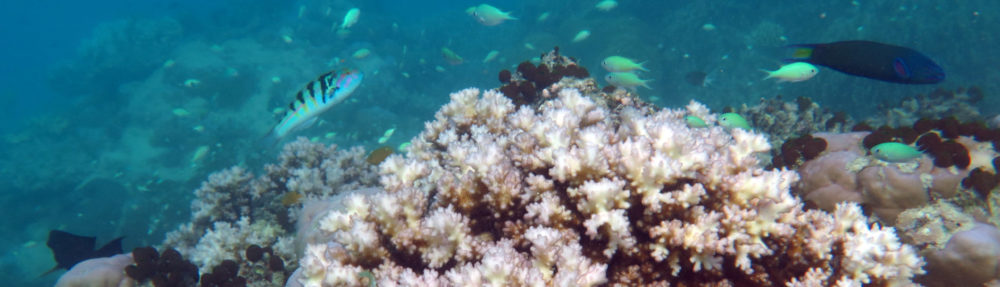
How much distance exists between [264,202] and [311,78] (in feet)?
62.9

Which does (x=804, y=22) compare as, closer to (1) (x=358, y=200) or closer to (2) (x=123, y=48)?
(1) (x=358, y=200)

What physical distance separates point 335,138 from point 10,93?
52730mm

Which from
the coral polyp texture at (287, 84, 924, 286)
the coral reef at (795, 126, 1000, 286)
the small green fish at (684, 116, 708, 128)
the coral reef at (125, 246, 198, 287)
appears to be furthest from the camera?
the coral reef at (125, 246, 198, 287)

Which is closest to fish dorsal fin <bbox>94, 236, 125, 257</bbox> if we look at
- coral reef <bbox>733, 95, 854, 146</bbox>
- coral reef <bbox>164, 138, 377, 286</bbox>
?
coral reef <bbox>164, 138, 377, 286</bbox>

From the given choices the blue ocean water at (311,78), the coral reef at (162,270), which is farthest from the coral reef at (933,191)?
the blue ocean water at (311,78)

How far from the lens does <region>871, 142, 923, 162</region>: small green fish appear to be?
11.8 feet

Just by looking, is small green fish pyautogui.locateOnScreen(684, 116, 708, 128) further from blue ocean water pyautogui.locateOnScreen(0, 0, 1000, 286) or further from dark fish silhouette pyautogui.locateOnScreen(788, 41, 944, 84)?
blue ocean water pyautogui.locateOnScreen(0, 0, 1000, 286)

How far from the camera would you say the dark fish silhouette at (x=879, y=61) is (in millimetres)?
4051

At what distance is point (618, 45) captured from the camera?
1944 cm

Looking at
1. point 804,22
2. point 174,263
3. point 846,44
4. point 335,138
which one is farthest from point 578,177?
point 804,22

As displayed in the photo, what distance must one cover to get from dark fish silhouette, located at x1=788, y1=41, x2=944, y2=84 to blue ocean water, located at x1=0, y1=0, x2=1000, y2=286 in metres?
10.6

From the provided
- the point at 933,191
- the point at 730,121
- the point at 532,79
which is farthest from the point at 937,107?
the point at 532,79

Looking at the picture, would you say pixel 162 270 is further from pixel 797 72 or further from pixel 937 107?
pixel 937 107

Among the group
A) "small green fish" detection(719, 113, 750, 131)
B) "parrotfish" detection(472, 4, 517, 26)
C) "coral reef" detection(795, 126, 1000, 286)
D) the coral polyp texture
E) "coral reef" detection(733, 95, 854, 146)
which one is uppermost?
"parrotfish" detection(472, 4, 517, 26)
